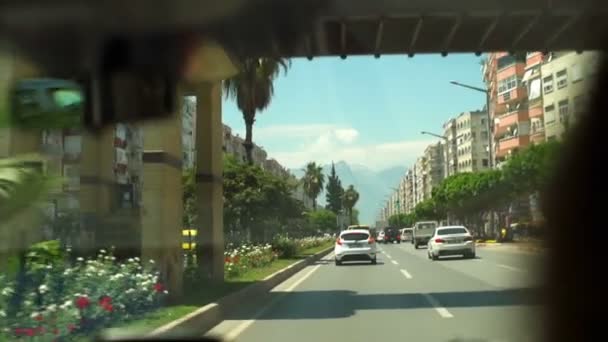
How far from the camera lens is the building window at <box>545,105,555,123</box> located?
71.6 meters

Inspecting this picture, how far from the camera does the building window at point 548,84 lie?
72.4m

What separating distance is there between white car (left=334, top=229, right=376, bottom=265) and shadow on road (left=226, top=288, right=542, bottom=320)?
14.9m

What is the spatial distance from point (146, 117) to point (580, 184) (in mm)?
16927

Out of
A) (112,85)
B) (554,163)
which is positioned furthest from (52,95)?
(554,163)

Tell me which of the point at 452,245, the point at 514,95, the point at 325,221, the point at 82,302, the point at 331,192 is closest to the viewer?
the point at 82,302

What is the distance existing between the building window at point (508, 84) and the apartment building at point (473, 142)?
4480 centimetres

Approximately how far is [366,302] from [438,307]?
188cm

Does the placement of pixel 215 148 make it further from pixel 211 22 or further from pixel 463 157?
pixel 463 157

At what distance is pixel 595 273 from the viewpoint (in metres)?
15.1

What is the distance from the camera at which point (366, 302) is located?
16250 mm

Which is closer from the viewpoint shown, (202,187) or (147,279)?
(147,279)

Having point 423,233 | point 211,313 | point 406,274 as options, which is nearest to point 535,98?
point 423,233

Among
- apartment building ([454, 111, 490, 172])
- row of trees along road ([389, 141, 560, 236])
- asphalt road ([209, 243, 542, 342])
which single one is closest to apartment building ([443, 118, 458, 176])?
apartment building ([454, 111, 490, 172])

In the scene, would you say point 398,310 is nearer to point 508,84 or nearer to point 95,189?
point 95,189
